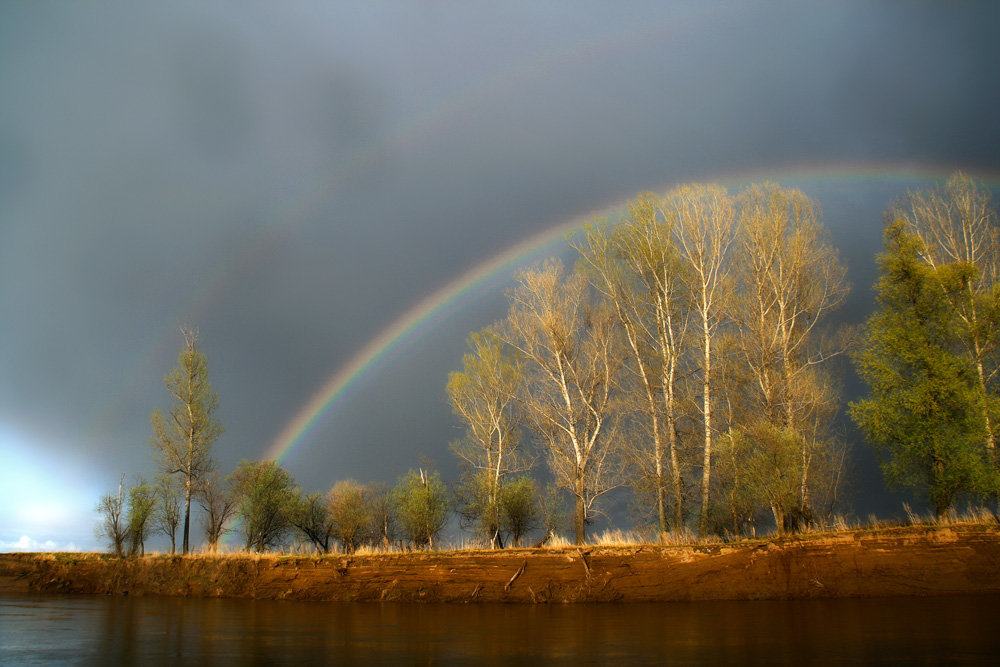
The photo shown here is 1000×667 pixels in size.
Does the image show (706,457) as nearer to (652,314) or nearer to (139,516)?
(652,314)

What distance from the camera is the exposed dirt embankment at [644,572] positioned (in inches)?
707

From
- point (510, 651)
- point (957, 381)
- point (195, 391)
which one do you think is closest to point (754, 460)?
point (957, 381)

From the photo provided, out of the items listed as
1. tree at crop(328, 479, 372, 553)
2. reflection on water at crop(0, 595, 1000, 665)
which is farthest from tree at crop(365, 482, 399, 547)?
reflection on water at crop(0, 595, 1000, 665)

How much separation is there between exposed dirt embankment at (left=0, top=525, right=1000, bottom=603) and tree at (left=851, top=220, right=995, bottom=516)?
3.04 metres

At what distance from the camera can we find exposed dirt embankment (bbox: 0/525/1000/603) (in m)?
18.0

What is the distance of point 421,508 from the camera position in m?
32.1

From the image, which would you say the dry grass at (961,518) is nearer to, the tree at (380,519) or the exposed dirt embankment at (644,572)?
the exposed dirt embankment at (644,572)

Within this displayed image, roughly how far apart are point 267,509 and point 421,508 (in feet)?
33.0

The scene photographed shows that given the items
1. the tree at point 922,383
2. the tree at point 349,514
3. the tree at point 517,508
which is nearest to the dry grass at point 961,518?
the tree at point 922,383

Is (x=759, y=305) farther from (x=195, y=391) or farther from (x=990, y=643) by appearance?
(x=195, y=391)

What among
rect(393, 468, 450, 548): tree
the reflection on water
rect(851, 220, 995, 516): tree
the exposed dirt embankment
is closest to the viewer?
the reflection on water

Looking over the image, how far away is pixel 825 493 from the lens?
32.7 meters

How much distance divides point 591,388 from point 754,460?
8.62m

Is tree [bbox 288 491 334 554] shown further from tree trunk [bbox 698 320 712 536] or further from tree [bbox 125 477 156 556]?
tree trunk [bbox 698 320 712 536]
